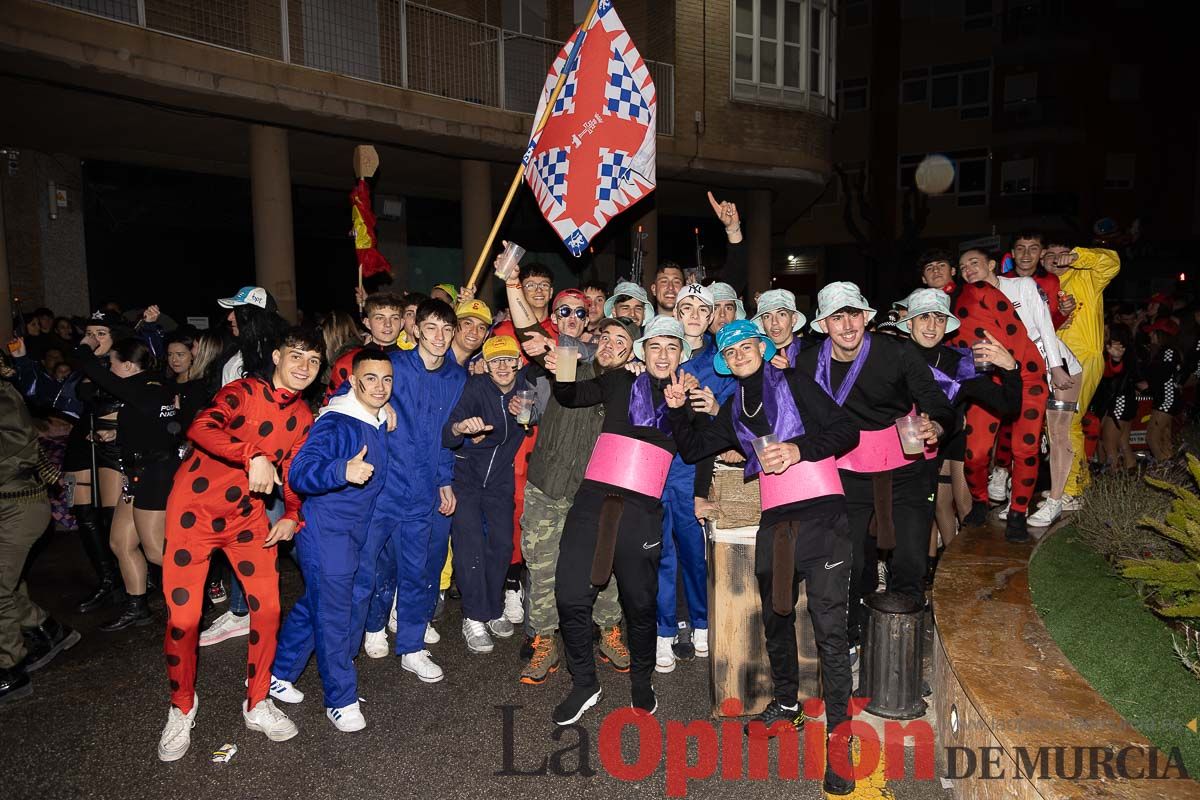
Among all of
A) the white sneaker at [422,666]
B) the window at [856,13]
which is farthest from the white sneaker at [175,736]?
the window at [856,13]

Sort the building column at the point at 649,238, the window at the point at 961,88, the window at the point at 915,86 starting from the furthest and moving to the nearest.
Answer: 1. the window at the point at 915,86
2. the window at the point at 961,88
3. the building column at the point at 649,238

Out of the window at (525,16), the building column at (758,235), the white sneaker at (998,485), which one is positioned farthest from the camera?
the building column at (758,235)

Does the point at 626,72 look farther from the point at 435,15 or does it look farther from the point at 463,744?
the point at 435,15

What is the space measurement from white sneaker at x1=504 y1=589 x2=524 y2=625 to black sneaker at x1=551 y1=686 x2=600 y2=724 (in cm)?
149

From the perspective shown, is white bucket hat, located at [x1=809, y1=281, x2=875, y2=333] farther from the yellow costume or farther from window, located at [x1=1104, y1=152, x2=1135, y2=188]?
window, located at [x1=1104, y1=152, x2=1135, y2=188]

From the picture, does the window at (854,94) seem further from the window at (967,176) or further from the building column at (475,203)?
the building column at (475,203)

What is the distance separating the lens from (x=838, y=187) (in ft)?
106

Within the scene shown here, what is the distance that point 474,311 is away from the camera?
525 centimetres

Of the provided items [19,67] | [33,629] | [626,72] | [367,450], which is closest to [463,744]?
[367,450]

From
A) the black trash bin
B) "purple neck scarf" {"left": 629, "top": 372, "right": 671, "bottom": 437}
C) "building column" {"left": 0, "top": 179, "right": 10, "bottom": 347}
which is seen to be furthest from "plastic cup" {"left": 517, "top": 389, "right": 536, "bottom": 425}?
"building column" {"left": 0, "top": 179, "right": 10, "bottom": 347}

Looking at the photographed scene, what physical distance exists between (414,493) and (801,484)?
2393mm

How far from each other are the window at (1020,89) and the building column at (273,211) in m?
30.2

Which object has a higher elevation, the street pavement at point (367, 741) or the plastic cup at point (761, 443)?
the plastic cup at point (761, 443)

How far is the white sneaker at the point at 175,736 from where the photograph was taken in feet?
12.4
